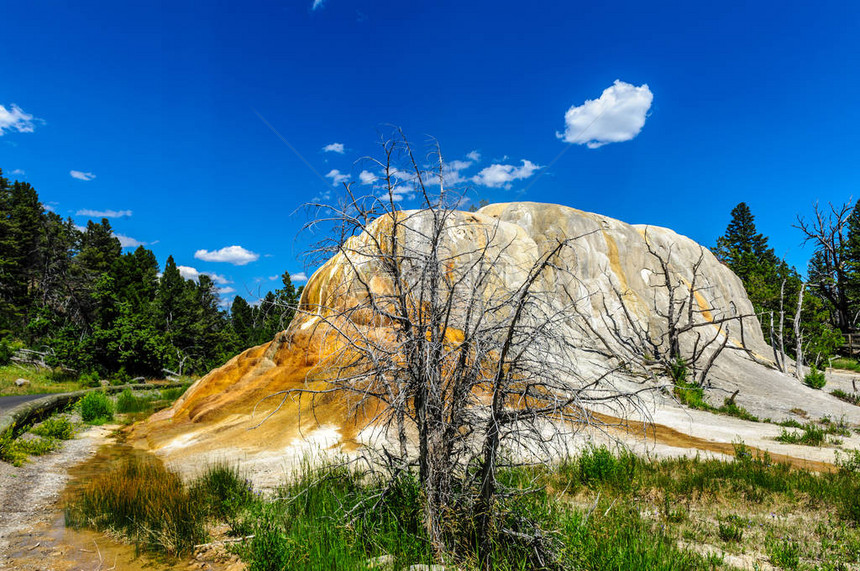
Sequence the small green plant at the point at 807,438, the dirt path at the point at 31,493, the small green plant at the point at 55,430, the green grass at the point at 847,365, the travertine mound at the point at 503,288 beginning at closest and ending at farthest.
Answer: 1. the dirt path at the point at 31,493
2. the travertine mound at the point at 503,288
3. the small green plant at the point at 807,438
4. the small green plant at the point at 55,430
5. the green grass at the point at 847,365

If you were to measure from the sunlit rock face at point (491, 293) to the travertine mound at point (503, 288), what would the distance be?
0.18 feet

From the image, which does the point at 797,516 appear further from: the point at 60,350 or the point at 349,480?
the point at 60,350

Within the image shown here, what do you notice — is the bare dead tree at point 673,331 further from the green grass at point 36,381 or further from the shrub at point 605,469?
the green grass at point 36,381

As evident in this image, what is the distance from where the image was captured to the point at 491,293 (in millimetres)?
5672

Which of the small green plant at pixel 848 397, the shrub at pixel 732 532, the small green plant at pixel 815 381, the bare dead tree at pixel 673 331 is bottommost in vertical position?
the shrub at pixel 732 532

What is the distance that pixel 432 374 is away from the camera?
427 centimetres

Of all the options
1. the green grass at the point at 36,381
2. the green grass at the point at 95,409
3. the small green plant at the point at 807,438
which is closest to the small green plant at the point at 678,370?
the small green plant at the point at 807,438

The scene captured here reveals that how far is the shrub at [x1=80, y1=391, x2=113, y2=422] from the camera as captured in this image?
50.7ft

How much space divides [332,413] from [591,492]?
23.8 feet

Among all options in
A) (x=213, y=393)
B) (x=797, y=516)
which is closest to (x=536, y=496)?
(x=797, y=516)

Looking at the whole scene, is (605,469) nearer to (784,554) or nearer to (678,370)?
(784,554)

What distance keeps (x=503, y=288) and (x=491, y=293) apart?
784 millimetres

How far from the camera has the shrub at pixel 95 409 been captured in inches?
608

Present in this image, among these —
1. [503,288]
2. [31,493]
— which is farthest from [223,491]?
[503,288]
